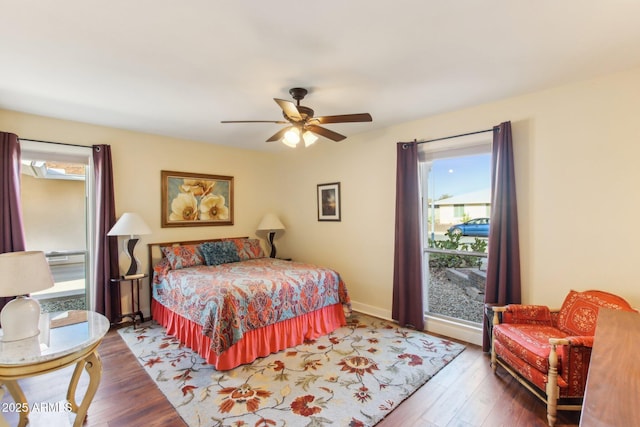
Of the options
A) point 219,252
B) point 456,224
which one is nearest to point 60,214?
point 219,252

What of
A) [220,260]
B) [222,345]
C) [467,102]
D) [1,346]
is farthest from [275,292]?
[467,102]

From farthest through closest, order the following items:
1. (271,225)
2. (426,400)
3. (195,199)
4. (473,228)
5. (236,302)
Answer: (271,225), (195,199), (473,228), (236,302), (426,400)

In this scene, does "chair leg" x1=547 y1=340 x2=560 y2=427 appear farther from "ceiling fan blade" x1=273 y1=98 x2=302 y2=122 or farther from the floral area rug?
"ceiling fan blade" x1=273 y1=98 x2=302 y2=122

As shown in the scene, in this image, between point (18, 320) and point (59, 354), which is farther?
point (18, 320)

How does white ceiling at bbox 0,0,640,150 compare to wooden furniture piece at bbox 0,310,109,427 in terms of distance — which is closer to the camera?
wooden furniture piece at bbox 0,310,109,427

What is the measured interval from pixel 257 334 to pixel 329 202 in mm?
2367

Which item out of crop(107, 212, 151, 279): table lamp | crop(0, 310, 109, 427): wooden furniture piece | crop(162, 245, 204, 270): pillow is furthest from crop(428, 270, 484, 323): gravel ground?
crop(107, 212, 151, 279): table lamp

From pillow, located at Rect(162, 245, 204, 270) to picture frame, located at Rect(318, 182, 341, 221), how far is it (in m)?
1.93

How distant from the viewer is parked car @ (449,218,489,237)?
3332 millimetres

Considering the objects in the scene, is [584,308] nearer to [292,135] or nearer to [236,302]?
[292,135]

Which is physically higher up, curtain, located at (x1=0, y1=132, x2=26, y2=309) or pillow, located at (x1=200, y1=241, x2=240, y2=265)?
curtain, located at (x1=0, y1=132, x2=26, y2=309)

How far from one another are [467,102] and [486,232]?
1.41 m

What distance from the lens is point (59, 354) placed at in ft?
5.44

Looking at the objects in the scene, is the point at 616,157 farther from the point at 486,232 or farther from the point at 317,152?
the point at 317,152
